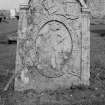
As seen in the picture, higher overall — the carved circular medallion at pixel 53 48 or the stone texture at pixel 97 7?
the stone texture at pixel 97 7

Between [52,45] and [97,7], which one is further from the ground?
[97,7]

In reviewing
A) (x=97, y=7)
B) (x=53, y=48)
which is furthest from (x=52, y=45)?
(x=97, y=7)

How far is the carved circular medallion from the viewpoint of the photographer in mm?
4184

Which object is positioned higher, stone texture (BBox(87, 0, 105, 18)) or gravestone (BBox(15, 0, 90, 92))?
stone texture (BBox(87, 0, 105, 18))

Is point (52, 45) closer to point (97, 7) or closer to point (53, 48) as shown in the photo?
point (53, 48)

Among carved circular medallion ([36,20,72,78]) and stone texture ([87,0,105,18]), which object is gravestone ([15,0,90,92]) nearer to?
carved circular medallion ([36,20,72,78])

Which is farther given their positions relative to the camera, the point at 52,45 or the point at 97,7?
the point at 97,7

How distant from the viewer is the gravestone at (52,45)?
4098 mm

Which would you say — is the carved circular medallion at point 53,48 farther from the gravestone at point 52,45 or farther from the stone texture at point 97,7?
the stone texture at point 97,7

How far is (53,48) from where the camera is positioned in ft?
13.9

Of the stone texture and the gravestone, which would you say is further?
the stone texture

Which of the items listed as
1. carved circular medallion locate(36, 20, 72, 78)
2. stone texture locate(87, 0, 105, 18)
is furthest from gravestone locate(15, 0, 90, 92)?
stone texture locate(87, 0, 105, 18)

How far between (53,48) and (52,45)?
76 mm

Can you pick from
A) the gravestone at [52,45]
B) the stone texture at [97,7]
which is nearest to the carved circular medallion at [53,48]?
the gravestone at [52,45]
